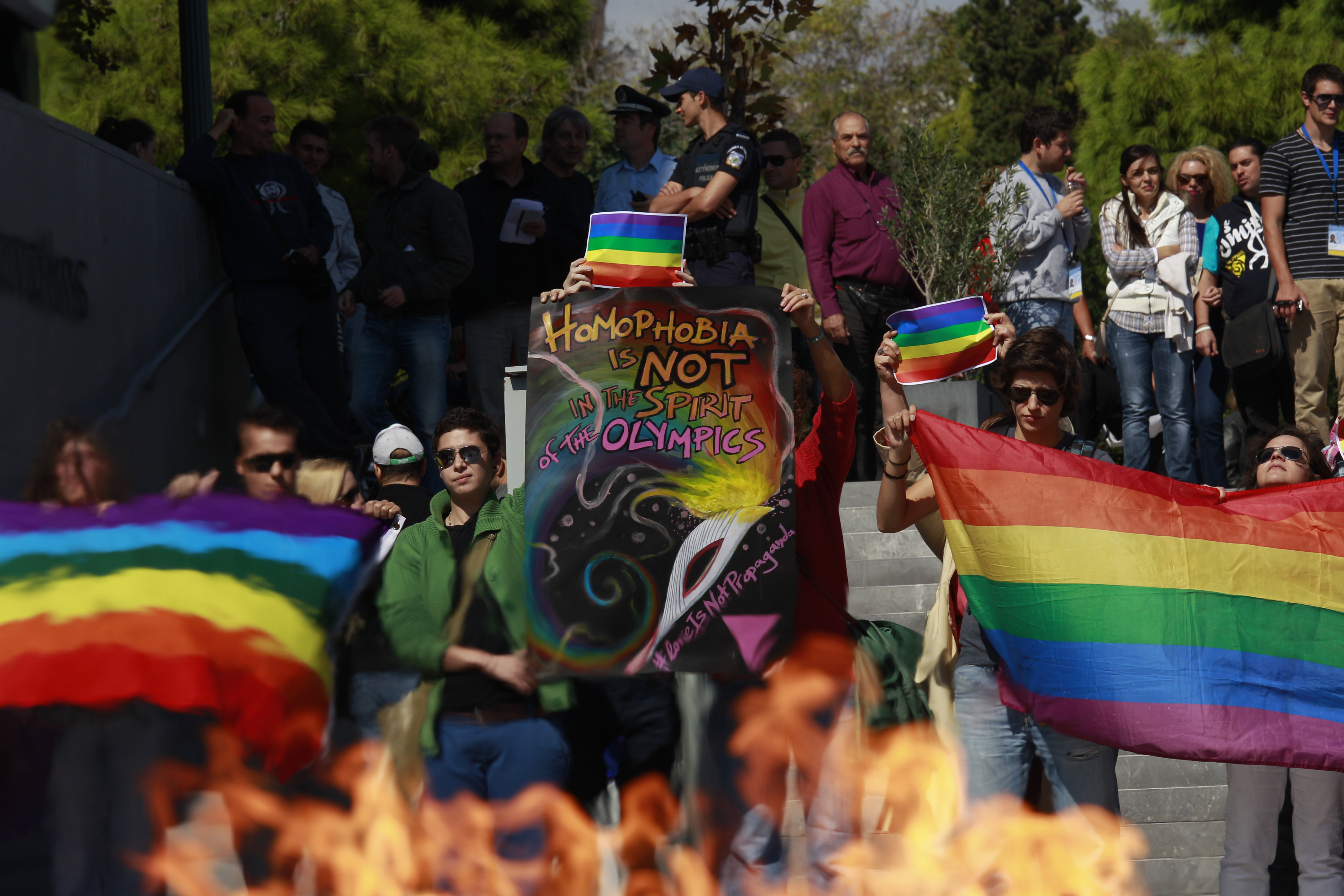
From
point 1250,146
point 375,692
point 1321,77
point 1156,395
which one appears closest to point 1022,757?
point 375,692

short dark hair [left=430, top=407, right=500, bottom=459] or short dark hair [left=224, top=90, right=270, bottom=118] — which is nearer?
short dark hair [left=430, top=407, right=500, bottom=459]

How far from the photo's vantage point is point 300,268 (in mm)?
6875

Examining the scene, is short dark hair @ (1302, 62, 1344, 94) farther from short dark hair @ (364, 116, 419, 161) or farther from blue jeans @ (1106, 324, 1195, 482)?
short dark hair @ (364, 116, 419, 161)

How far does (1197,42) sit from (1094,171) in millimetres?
1756

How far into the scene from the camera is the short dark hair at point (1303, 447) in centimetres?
455

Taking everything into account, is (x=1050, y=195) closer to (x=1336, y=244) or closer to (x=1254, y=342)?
(x=1254, y=342)

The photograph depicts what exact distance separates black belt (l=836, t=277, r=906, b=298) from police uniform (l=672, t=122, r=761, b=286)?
107 centimetres

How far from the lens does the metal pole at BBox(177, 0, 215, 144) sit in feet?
27.1

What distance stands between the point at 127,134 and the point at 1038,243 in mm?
4609

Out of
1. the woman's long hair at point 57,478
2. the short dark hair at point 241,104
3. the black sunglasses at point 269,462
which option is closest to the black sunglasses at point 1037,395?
the black sunglasses at point 269,462

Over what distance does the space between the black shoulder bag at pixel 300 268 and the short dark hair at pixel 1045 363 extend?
372cm

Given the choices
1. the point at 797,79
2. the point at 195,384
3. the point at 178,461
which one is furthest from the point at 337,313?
the point at 797,79

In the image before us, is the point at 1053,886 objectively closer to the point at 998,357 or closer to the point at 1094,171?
the point at 998,357

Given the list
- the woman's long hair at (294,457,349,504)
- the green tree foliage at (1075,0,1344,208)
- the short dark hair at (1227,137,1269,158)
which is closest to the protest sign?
the woman's long hair at (294,457,349,504)
